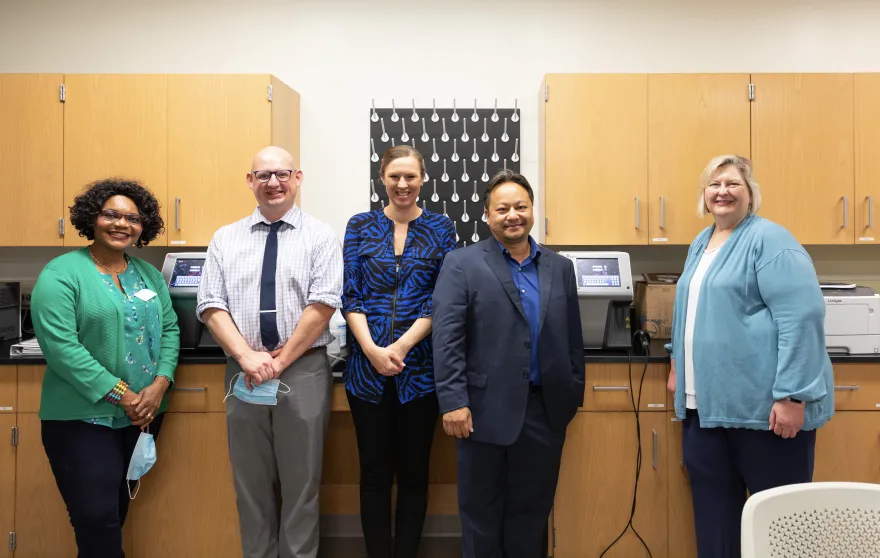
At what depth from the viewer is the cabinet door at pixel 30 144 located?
257 centimetres

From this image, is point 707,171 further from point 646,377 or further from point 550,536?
point 550,536

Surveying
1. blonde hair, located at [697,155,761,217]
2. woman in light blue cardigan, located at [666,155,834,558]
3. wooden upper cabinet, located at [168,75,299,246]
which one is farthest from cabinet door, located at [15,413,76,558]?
blonde hair, located at [697,155,761,217]

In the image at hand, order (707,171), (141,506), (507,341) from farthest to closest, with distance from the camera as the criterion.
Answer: (141,506) → (707,171) → (507,341)

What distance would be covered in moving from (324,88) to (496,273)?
1713 millimetres

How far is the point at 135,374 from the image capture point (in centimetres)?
192

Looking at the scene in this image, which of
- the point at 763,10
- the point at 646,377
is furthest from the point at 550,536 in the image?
the point at 763,10

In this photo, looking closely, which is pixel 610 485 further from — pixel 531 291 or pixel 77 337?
pixel 77 337

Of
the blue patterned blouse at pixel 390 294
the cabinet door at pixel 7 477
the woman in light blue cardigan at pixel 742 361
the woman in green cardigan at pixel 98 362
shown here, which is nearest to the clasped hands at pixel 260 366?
the blue patterned blouse at pixel 390 294

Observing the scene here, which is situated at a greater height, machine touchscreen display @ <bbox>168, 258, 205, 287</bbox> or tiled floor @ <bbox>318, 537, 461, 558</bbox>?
machine touchscreen display @ <bbox>168, 258, 205, 287</bbox>

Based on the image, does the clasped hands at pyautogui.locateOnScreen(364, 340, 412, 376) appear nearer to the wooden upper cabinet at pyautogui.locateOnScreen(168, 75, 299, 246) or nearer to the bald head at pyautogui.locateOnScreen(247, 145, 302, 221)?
the bald head at pyautogui.locateOnScreen(247, 145, 302, 221)

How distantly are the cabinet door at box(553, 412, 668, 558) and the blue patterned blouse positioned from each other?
0.75 meters

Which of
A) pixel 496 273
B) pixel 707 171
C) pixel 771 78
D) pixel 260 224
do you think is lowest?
pixel 496 273

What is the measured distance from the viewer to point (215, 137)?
260 centimetres

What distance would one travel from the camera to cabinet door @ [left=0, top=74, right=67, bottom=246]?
257 cm
